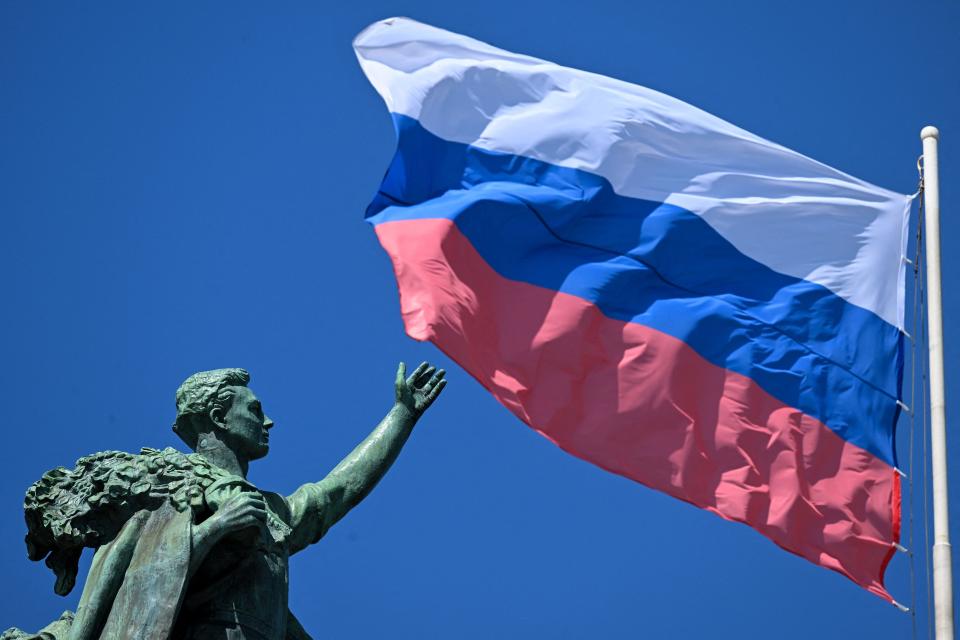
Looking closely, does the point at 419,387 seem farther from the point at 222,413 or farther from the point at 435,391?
the point at 222,413

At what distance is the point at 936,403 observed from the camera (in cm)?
2494

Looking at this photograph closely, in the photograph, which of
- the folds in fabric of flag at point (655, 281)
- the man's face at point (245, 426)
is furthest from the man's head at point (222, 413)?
the folds in fabric of flag at point (655, 281)

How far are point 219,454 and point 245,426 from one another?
13.0 inches

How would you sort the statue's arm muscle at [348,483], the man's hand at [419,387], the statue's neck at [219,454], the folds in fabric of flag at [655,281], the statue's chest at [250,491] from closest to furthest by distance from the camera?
1. the statue's chest at [250,491]
2. the statue's neck at [219,454]
3. the statue's arm muscle at [348,483]
4. the man's hand at [419,387]
5. the folds in fabric of flag at [655,281]

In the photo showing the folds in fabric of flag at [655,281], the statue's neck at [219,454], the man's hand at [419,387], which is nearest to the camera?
the statue's neck at [219,454]

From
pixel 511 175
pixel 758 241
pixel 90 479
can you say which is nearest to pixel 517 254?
pixel 511 175

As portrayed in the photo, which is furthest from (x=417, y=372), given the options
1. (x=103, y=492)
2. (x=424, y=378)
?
(x=103, y=492)

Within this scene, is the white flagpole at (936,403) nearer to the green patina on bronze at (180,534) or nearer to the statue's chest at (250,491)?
the green patina on bronze at (180,534)

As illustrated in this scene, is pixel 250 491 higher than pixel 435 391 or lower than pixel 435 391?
lower

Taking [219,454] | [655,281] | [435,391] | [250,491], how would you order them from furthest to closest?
[655,281]
[435,391]
[219,454]
[250,491]

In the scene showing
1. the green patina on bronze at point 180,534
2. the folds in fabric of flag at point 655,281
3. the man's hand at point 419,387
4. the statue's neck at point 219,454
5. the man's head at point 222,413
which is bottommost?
the green patina on bronze at point 180,534

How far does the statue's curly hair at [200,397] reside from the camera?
72.0 feet

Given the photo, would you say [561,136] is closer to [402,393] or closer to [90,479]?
[402,393]

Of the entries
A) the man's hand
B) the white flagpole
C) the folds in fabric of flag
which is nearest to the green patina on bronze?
the man's hand
